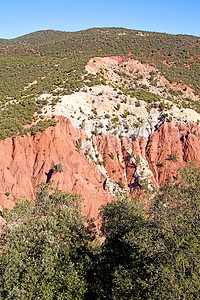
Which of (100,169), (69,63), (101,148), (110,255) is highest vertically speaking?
(69,63)

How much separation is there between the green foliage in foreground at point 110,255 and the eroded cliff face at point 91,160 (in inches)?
473

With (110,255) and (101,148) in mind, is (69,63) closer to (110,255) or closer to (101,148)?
(101,148)

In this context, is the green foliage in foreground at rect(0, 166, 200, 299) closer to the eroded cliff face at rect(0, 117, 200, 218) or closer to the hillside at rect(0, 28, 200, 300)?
the hillside at rect(0, 28, 200, 300)

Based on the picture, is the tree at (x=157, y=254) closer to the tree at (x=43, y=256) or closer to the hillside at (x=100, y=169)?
the hillside at (x=100, y=169)

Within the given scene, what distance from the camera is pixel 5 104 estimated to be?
38.7m

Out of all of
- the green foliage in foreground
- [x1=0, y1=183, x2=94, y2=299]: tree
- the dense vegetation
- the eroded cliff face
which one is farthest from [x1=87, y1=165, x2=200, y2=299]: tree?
the dense vegetation

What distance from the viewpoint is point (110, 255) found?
624 inches

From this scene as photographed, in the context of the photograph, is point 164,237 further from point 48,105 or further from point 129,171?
point 48,105

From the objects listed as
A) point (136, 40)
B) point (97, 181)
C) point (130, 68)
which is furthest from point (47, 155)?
point (136, 40)

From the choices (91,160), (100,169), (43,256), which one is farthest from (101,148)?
(43,256)

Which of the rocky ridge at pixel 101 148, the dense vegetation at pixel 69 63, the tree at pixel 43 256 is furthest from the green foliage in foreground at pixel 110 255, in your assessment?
the dense vegetation at pixel 69 63

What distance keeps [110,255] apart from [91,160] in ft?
60.7

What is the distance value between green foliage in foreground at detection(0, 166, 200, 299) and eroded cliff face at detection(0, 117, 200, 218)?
12013 millimetres

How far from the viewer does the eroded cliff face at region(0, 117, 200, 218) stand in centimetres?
2864
